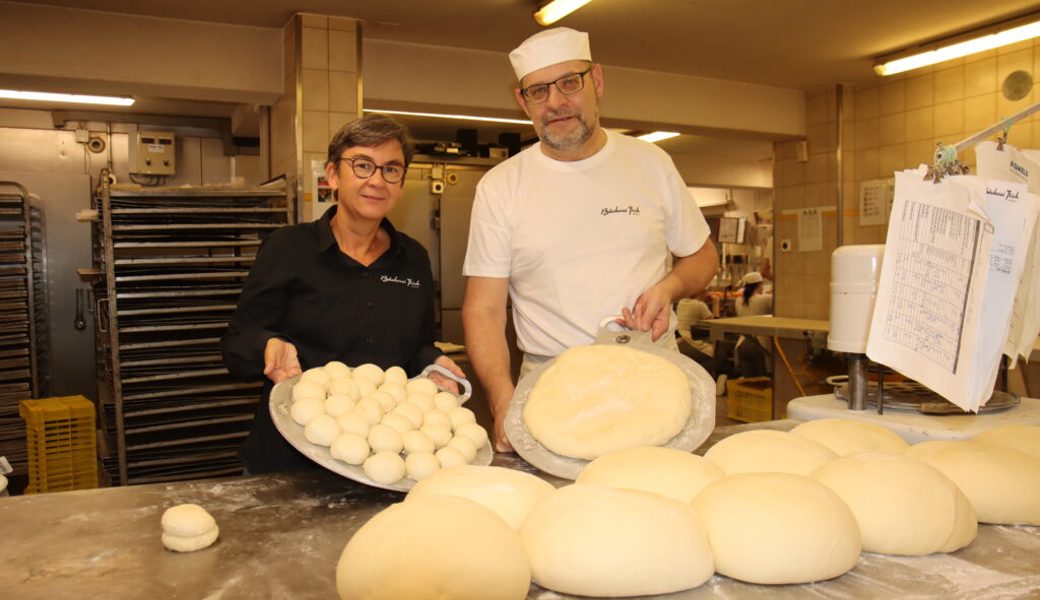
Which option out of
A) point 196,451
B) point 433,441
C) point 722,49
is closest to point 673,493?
point 433,441

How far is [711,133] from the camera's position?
5.68m

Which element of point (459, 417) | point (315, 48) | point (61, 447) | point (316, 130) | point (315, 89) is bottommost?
point (61, 447)

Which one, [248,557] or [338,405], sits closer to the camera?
[248,557]

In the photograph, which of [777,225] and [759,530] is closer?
[759,530]

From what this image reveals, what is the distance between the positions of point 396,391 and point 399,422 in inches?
4.9

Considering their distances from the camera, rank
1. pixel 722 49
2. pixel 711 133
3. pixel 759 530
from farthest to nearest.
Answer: pixel 711 133 < pixel 722 49 < pixel 759 530

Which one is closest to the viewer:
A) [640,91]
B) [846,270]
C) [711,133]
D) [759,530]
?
[759,530]

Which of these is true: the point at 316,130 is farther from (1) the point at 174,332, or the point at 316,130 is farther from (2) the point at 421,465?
(2) the point at 421,465

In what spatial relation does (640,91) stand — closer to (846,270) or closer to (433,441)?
(846,270)

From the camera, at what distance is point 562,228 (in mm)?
1913

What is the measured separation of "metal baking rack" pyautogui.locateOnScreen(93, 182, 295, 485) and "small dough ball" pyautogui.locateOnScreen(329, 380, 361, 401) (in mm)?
2513

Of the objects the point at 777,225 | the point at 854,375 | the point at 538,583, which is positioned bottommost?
the point at 538,583

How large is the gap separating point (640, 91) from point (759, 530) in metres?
4.76

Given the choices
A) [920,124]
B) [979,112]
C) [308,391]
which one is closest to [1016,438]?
[308,391]
